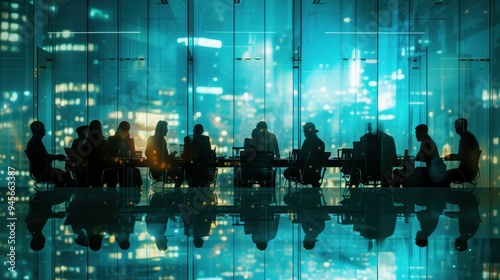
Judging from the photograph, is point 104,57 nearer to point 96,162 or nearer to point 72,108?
point 72,108

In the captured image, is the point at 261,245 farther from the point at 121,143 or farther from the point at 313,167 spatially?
the point at 121,143

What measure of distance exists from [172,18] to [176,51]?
0.70 m

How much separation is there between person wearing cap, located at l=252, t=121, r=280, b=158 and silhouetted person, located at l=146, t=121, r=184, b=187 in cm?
160

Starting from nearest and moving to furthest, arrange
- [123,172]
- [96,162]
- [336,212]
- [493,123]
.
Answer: [336,212]
[96,162]
[123,172]
[493,123]

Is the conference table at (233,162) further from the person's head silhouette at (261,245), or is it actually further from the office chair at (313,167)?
the person's head silhouette at (261,245)

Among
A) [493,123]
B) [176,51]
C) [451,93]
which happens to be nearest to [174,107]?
[176,51]

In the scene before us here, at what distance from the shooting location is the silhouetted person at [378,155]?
32.6 ft

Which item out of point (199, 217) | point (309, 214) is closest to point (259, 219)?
point (199, 217)

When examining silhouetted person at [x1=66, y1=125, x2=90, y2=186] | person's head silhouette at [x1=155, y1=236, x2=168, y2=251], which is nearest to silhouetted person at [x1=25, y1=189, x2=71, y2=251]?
silhouetted person at [x1=66, y1=125, x2=90, y2=186]

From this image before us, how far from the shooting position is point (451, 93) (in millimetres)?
11305

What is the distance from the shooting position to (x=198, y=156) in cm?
927

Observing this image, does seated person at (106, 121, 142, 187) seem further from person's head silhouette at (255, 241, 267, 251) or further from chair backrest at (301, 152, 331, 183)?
person's head silhouette at (255, 241, 267, 251)

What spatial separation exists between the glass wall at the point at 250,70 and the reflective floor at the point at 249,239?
12.6ft

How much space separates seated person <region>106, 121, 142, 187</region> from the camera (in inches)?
365
